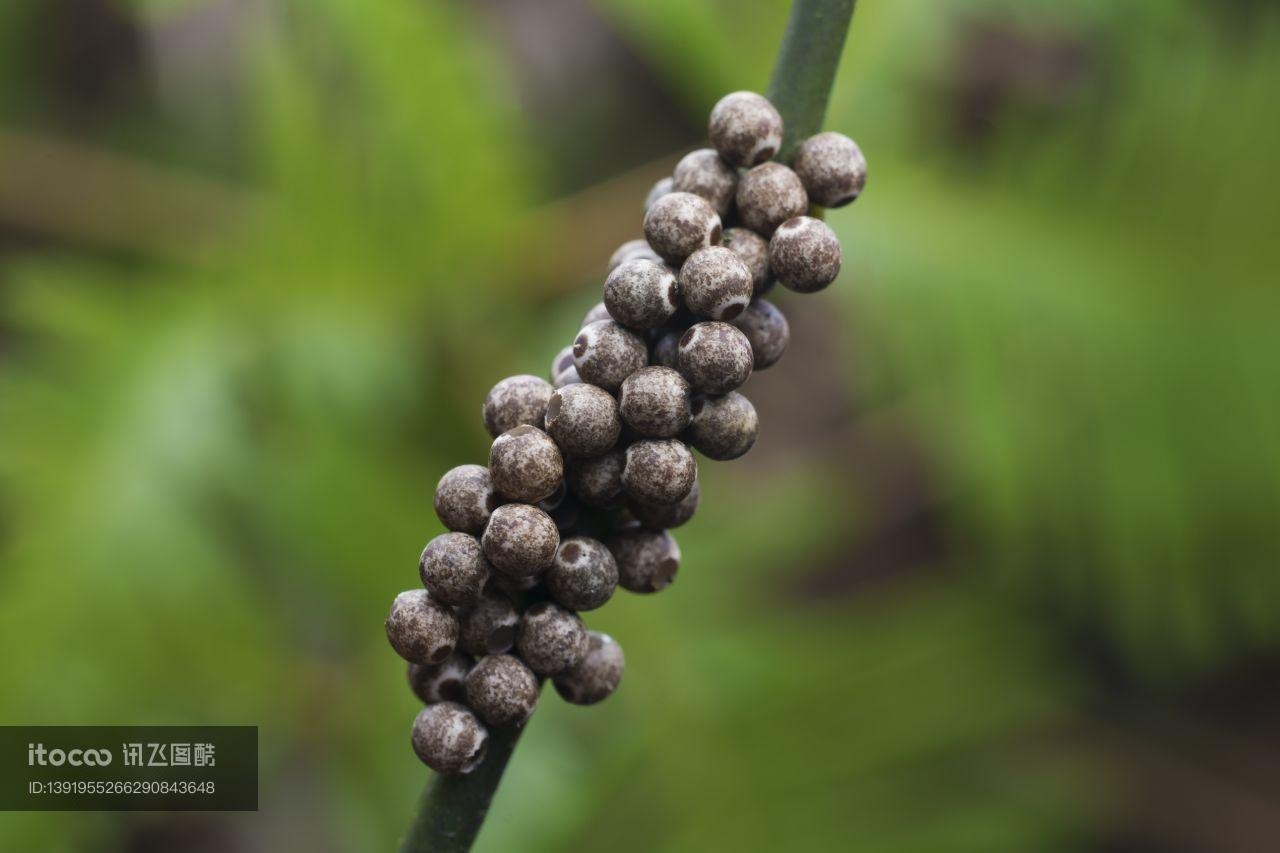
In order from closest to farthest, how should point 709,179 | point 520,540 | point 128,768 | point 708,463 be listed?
point 520,540
point 709,179
point 128,768
point 708,463

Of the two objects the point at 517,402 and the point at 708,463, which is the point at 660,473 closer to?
the point at 517,402

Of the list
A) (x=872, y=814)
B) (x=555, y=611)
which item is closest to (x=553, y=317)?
(x=872, y=814)

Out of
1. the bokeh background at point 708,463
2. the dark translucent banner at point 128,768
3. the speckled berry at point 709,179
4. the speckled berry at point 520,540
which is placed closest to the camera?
the speckled berry at point 520,540

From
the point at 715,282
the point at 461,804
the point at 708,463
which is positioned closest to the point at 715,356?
the point at 715,282

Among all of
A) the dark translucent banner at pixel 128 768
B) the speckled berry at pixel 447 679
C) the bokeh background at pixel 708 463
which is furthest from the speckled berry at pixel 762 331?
the bokeh background at pixel 708 463

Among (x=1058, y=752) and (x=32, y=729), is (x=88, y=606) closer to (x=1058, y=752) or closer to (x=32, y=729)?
(x=32, y=729)

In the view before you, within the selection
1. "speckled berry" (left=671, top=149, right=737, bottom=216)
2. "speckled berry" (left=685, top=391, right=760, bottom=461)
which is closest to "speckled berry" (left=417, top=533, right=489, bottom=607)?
"speckled berry" (left=685, top=391, right=760, bottom=461)

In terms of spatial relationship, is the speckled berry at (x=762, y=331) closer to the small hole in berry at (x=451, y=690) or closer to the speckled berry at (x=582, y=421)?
the speckled berry at (x=582, y=421)
